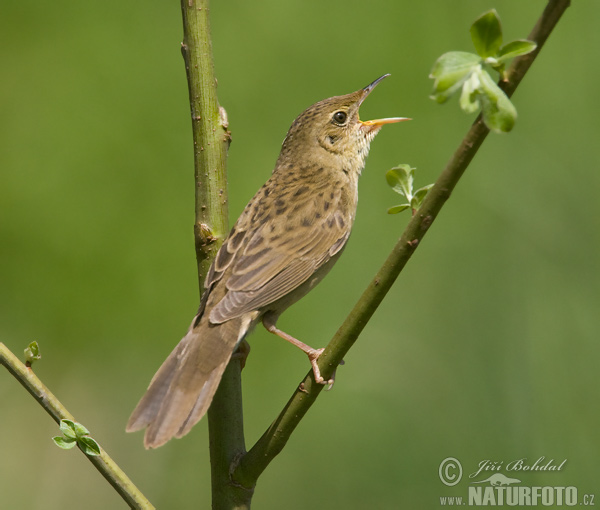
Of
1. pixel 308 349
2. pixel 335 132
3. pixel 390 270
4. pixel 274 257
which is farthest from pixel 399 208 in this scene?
→ pixel 335 132

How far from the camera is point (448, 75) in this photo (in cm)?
154

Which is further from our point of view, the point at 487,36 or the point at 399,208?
the point at 399,208

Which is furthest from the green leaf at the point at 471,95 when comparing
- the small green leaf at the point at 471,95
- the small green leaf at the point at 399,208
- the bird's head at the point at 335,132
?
the bird's head at the point at 335,132

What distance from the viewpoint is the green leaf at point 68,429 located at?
78.1 inches

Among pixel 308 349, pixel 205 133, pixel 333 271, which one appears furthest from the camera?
pixel 333 271

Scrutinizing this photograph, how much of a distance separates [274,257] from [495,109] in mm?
1981

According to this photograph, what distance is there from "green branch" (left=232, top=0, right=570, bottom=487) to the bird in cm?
10

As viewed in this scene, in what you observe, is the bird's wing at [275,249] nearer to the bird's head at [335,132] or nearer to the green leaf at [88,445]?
the bird's head at [335,132]

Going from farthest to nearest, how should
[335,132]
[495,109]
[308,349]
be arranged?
[335,132] < [308,349] < [495,109]

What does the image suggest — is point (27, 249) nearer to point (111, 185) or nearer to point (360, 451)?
point (111, 185)

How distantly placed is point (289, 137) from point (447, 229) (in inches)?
41.2

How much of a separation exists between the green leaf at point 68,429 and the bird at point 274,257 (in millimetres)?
443

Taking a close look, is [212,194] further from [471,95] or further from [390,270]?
[471,95]

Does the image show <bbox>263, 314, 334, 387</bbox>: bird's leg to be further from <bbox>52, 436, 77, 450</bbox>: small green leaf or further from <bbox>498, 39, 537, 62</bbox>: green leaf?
<bbox>498, 39, 537, 62</bbox>: green leaf
